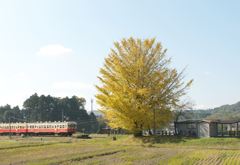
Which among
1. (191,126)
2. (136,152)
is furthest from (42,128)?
(136,152)

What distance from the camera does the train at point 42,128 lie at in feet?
290

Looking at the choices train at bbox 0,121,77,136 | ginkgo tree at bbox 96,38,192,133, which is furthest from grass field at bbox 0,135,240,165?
train at bbox 0,121,77,136

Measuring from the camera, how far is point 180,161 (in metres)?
30.7

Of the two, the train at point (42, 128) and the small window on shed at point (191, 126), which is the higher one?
the small window on shed at point (191, 126)

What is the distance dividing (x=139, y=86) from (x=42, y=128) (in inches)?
1681

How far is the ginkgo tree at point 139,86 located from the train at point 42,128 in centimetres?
3072

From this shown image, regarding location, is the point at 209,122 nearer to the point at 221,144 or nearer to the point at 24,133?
the point at 221,144

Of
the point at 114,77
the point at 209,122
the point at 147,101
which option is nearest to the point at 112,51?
the point at 114,77

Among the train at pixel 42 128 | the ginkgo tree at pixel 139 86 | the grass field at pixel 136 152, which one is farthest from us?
the train at pixel 42 128

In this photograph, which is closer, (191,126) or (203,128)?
(203,128)

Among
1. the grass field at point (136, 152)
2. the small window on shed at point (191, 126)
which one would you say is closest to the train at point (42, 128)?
the small window on shed at point (191, 126)

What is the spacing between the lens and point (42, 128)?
9331 cm

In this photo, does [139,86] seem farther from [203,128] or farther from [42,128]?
[42,128]

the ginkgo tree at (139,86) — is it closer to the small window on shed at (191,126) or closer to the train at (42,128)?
the small window on shed at (191,126)
